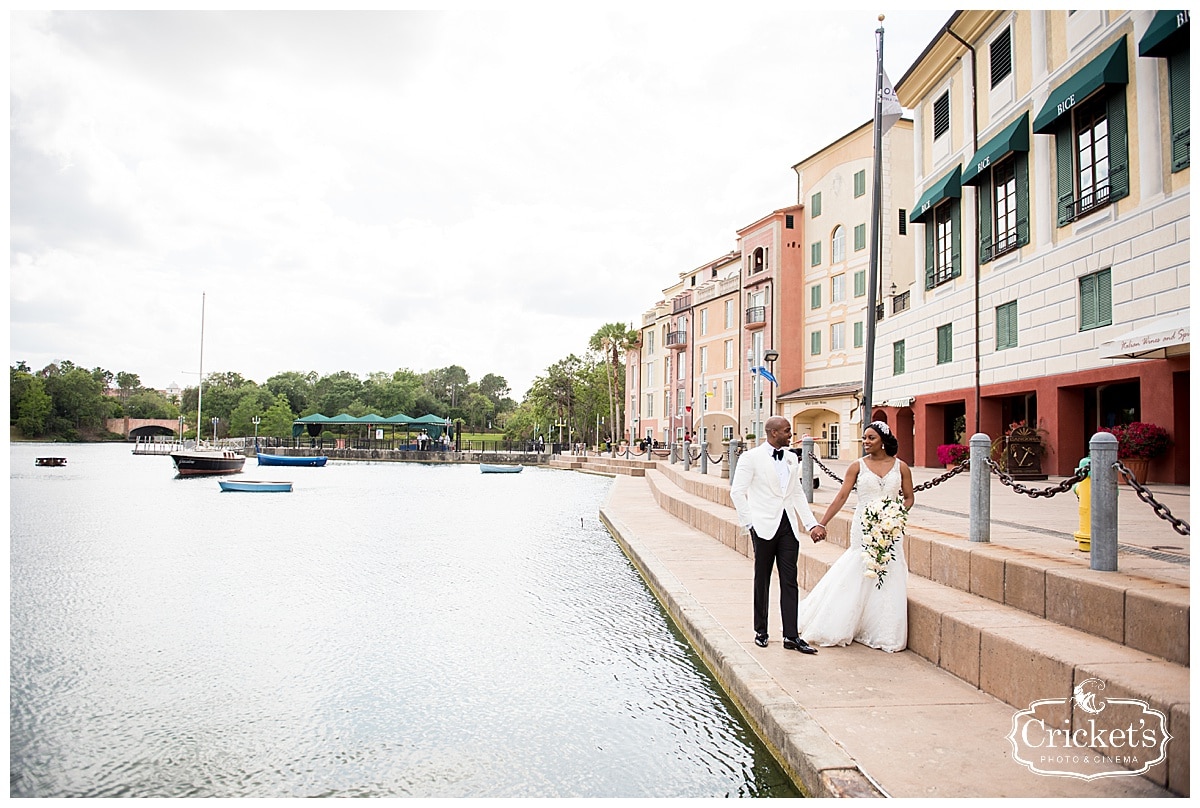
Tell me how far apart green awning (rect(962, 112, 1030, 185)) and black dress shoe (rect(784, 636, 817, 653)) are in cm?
1572

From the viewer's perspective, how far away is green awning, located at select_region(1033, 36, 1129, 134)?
46.6ft

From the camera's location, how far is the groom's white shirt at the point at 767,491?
6.38m

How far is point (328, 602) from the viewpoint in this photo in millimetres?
10039

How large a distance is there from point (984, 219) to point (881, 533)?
55.6ft

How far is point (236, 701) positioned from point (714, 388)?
44960 mm

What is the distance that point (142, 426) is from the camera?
8956 cm

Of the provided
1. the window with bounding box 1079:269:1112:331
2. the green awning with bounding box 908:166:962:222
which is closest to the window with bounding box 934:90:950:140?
the green awning with bounding box 908:166:962:222

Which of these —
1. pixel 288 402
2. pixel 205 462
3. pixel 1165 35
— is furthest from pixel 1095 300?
pixel 288 402

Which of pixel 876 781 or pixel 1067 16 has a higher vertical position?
pixel 1067 16

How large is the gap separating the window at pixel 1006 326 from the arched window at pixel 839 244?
19.0 m

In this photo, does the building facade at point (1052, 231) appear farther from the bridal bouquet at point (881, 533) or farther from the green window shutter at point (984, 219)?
the bridal bouquet at point (881, 533)

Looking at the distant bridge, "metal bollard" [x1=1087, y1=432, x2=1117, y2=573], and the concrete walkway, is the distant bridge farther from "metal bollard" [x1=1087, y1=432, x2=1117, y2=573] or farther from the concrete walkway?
"metal bollard" [x1=1087, y1=432, x2=1117, y2=573]
